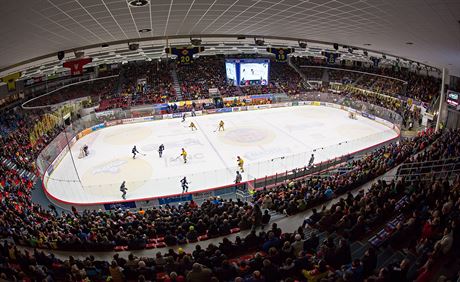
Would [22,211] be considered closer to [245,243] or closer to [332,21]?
[245,243]

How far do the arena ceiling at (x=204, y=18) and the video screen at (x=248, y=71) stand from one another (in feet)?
86.9

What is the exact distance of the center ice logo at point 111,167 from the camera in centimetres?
2065

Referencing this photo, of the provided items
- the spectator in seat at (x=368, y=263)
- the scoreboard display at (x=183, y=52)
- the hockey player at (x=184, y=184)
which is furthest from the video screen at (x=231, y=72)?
the spectator in seat at (x=368, y=263)

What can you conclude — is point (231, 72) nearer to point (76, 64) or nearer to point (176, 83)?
point (176, 83)

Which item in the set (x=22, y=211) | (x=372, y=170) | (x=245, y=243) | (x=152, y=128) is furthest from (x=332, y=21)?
(x=152, y=128)

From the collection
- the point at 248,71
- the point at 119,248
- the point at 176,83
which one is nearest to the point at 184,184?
the point at 119,248

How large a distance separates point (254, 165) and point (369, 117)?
19.9m

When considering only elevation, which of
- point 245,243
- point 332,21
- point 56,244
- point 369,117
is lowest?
point 369,117

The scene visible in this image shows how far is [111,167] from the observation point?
21297 millimetres

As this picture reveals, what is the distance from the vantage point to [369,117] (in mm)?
33125

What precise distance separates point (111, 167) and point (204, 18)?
14792 mm

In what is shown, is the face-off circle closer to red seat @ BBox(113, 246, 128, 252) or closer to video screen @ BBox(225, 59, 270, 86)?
video screen @ BBox(225, 59, 270, 86)

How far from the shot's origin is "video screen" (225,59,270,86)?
39.0m

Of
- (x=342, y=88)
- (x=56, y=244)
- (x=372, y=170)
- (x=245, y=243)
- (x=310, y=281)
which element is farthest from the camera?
(x=342, y=88)
